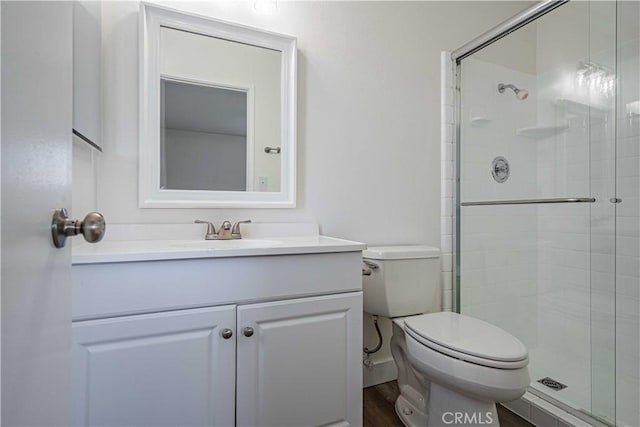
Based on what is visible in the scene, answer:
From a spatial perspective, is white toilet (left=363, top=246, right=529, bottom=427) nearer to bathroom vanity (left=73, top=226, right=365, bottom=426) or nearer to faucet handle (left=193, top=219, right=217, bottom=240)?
bathroom vanity (left=73, top=226, right=365, bottom=426)

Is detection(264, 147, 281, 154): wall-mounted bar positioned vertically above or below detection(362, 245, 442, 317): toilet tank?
above

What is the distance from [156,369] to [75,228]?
60cm

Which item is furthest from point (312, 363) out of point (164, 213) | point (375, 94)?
point (375, 94)

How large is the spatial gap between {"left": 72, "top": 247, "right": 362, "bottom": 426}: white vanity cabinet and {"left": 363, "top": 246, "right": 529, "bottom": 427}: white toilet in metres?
0.29

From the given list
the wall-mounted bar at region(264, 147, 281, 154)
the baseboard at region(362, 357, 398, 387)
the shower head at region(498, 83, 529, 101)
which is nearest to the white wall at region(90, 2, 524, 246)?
the wall-mounted bar at region(264, 147, 281, 154)

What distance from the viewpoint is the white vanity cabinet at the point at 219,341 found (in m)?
0.88

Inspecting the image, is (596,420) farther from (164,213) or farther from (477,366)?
(164,213)

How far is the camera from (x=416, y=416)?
1.38 meters

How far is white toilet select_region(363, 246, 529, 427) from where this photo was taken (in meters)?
1.07

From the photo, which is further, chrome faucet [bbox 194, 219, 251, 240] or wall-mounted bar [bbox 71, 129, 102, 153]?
chrome faucet [bbox 194, 219, 251, 240]

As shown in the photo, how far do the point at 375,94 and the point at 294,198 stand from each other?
73 centimetres

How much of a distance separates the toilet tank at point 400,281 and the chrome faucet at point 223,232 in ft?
1.94

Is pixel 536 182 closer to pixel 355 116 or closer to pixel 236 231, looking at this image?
pixel 355 116

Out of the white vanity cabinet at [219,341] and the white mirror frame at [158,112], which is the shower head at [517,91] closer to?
the white mirror frame at [158,112]
